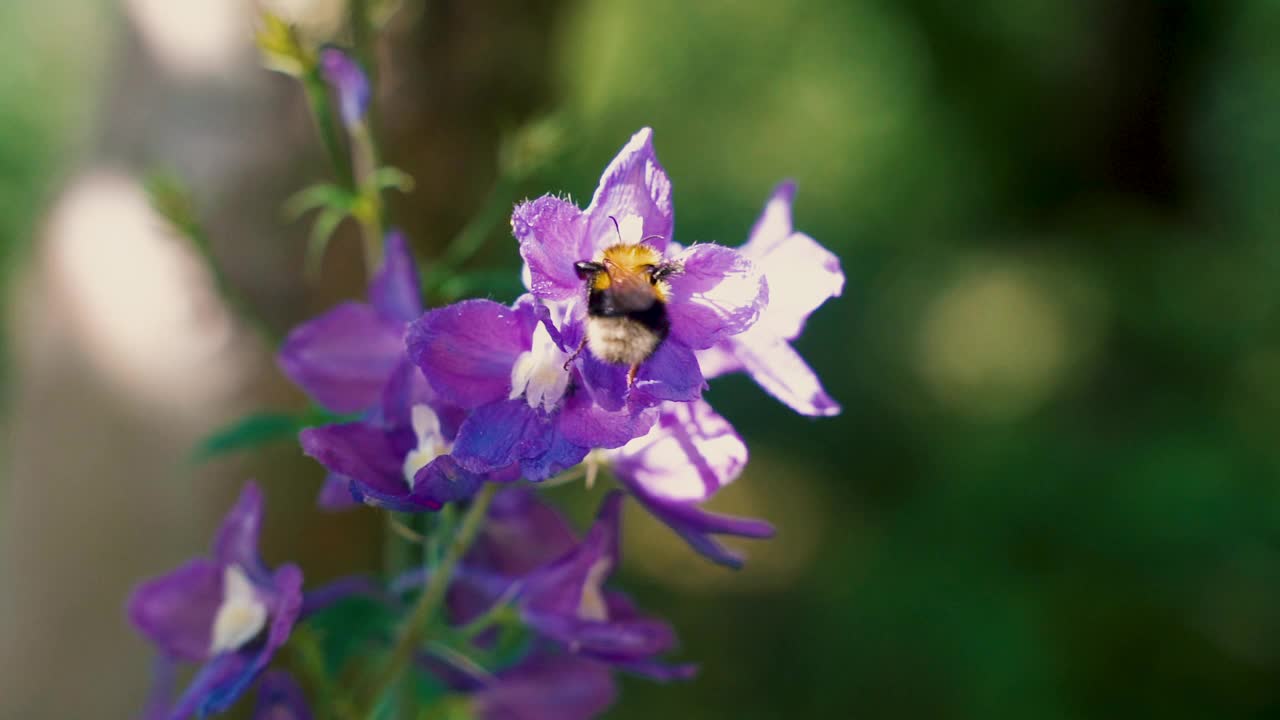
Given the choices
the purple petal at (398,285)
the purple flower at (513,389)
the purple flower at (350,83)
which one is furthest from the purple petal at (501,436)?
the purple flower at (350,83)

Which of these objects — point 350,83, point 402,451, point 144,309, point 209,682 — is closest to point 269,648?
point 209,682

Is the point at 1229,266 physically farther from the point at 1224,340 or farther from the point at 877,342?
the point at 877,342

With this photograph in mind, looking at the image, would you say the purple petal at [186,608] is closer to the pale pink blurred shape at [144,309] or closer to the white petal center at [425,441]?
the white petal center at [425,441]

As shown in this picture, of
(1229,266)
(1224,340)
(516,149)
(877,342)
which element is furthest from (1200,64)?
(516,149)

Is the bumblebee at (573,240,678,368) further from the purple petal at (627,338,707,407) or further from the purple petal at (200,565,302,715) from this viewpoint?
the purple petal at (200,565,302,715)

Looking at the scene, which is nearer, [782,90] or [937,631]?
[937,631]

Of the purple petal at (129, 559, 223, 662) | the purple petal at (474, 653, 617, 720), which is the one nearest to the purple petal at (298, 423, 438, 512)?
the purple petal at (129, 559, 223, 662)
